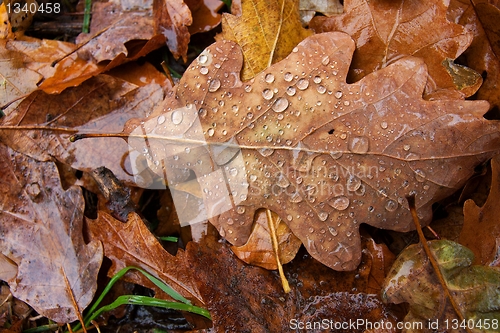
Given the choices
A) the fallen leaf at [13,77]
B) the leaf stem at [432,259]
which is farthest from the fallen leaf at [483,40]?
the fallen leaf at [13,77]

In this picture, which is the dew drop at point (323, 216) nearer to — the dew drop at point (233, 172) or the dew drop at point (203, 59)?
the dew drop at point (233, 172)

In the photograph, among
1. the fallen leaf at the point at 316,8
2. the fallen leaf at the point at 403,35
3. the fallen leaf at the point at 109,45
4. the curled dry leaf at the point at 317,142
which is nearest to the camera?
the curled dry leaf at the point at 317,142

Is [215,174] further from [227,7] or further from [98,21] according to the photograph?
[98,21]

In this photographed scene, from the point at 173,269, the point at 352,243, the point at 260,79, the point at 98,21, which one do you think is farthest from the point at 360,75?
the point at 98,21

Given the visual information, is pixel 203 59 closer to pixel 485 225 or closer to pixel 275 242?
pixel 275 242

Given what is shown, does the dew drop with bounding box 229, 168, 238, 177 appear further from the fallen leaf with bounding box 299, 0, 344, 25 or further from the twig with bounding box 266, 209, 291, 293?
the fallen leaf with bounding box 299, 0, 344, 25

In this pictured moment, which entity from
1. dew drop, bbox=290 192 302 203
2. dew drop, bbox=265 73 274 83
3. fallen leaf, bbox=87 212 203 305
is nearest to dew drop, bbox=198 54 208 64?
dew drop, bbox=265 73 274 83

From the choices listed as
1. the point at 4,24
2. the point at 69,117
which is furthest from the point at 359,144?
the point at 4,24
